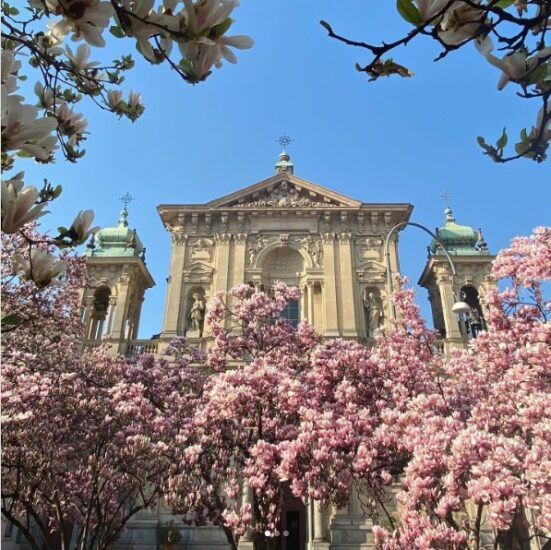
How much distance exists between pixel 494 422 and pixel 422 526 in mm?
3009

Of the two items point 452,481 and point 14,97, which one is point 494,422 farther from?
point 14,97

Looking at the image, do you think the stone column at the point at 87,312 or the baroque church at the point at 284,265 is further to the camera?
the stone column at the point at 87,312

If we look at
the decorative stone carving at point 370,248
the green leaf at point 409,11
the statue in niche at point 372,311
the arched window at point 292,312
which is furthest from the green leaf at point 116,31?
the decorative stone carving at point 370,248

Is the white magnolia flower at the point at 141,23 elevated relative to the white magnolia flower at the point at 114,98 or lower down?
lower down

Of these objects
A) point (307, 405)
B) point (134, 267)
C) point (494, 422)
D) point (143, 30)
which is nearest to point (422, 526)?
point (494, 422)

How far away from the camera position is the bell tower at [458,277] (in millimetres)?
26297

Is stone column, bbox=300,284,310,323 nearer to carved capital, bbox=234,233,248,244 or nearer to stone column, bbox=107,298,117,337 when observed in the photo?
carved capital, bbox=234,233,248,244

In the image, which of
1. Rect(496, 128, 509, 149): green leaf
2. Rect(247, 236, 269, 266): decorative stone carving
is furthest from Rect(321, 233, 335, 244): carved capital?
Rect(496, 128, 509, 149): green leaf

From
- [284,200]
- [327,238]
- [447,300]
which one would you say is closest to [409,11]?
[327,238]

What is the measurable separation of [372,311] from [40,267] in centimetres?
2499

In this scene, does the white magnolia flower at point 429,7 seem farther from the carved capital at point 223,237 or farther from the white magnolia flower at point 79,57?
the carved capital at point 223,237

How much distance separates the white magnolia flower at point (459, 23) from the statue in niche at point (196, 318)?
2458 centimetres

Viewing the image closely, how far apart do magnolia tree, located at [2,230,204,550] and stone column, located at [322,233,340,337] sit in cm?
1303

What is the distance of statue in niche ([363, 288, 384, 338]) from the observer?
26344 mm
